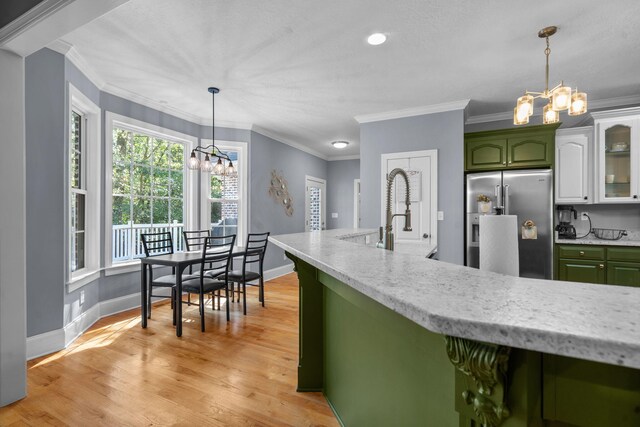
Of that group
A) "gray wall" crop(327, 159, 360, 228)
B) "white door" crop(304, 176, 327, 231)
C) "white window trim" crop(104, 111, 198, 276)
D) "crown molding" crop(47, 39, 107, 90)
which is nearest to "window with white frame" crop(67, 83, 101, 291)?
"white window trim" crop(104, 111, 198, 276)

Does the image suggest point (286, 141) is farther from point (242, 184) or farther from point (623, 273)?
point (623, 273)

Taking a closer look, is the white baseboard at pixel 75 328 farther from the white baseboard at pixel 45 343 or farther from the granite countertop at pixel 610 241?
the granite countertop at pixel 610 241

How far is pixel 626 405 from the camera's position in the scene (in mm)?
515

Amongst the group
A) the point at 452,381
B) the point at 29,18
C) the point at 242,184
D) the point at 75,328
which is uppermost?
the point at 29,18

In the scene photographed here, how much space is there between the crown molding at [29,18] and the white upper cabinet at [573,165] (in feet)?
15.6

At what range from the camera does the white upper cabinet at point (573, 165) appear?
12.4 feet

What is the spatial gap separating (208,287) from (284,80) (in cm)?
229

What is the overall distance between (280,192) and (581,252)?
4.47 meters

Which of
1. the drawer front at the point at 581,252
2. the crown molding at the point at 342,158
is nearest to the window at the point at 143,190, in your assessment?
the crown molding at the point at 342,158

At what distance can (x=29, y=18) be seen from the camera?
5.59 feet

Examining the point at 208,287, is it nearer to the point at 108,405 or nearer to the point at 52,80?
the point at 108,405

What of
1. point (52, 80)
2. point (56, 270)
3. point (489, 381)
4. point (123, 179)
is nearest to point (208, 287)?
point (56, 270)

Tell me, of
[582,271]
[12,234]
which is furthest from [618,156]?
[12,234]

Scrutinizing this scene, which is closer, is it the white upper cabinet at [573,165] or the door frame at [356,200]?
the white upper cabinet at [573,165]
